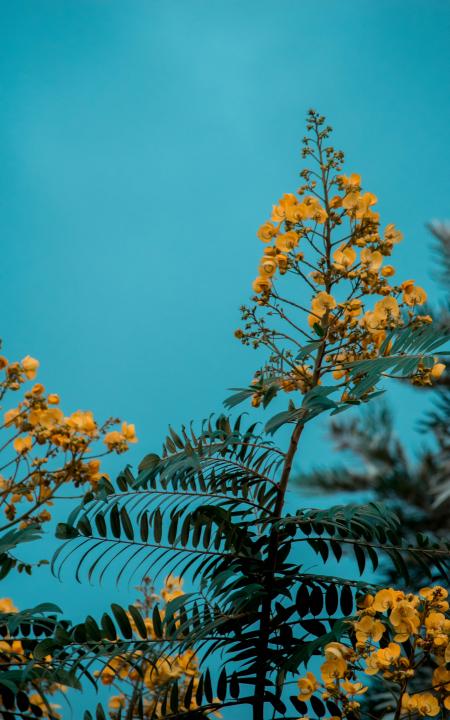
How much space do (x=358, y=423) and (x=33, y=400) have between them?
10.2ft

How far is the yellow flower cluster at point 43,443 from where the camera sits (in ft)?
3.76

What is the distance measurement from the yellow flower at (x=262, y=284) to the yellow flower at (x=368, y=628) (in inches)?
16.8

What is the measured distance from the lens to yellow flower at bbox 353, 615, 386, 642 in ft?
2.75

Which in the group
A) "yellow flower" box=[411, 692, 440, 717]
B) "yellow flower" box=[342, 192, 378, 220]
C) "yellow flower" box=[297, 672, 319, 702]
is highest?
"yellow flower" box=[342, 192, 378, 220]

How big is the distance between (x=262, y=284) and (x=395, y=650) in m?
0.47

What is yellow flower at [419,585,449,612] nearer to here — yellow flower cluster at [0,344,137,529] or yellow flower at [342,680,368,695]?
yellow flower at [342,680,368,695]

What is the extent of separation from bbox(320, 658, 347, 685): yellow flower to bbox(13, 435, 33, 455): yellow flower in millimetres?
545

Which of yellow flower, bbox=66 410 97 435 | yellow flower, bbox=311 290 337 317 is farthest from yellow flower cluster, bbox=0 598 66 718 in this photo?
yellow flower, bbox=311 290 337 317

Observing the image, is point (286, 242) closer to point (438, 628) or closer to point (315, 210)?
point (315, 210)

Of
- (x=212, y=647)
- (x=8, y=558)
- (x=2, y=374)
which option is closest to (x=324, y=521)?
(x=212, y=647)

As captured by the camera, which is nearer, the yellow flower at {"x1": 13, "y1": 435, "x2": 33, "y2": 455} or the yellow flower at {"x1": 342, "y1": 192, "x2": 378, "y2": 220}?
the yellow flower at {"x1": 342, "y1": 192, "x2": 378, "y2": 220}

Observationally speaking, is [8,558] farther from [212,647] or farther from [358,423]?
[358,423]

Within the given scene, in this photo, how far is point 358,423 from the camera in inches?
162

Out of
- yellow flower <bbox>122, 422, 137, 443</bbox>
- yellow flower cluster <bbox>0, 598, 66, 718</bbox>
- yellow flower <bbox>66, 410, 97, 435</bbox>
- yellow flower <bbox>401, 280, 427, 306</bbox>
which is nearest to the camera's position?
yellow flower cluster <bbox>0, 598, 66, 718</bbox>
